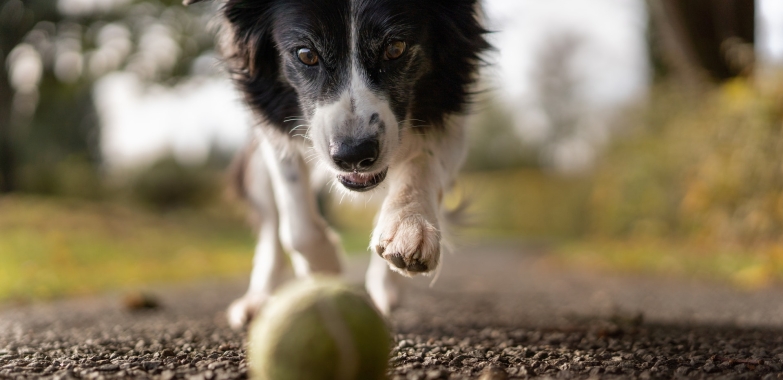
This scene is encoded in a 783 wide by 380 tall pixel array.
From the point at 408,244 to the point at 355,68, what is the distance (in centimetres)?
80

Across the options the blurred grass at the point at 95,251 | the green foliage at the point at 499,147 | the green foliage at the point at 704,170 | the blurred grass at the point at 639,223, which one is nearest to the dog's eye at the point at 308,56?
the blurred grass at the point at 639,223

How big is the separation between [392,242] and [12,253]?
20.0 ft

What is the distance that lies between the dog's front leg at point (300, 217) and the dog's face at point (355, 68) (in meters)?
0.19

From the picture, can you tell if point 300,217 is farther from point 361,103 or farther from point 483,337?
point 483,337

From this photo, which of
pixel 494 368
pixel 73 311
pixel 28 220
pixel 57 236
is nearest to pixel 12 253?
pixel 57 236

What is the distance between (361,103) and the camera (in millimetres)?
2414

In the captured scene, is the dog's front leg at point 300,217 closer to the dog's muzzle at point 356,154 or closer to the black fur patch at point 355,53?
the black fur patch at point 355,53

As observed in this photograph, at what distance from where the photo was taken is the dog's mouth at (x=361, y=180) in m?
2.60

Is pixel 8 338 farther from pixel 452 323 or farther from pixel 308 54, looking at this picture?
pixel 452 323

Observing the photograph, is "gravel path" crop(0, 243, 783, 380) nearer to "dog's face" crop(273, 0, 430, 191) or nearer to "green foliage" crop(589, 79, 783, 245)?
"dog's face" crop(273, 0, 430, 191)

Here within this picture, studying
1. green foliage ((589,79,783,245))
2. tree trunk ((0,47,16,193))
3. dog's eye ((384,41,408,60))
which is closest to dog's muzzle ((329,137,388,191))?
dog's eye ((384,41,408,60))

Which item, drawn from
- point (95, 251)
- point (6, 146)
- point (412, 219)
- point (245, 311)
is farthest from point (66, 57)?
point (412, 219)

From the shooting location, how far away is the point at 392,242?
224cm

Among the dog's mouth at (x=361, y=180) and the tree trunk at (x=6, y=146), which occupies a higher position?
the dog's mouth at (x=361, y=180)
